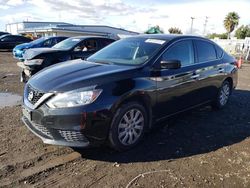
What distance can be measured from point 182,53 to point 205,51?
0.98 m

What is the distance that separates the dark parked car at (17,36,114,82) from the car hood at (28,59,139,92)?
3.66 m

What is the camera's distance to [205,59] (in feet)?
19.8

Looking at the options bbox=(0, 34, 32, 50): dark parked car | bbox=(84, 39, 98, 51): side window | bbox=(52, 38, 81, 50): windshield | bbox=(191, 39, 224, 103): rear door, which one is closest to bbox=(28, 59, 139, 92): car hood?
bbox=(191, 39, 224, 103): rear door

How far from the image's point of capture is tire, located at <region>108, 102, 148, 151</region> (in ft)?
13.6

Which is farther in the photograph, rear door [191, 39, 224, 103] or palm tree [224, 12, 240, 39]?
palm tree [224, 12, 240, 39]

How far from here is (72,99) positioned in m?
3.82

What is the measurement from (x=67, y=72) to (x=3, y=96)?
4361mm

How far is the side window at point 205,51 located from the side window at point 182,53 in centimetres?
29

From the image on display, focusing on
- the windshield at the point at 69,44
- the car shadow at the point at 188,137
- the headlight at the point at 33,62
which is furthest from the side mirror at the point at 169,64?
the windshield at the point at 69,44

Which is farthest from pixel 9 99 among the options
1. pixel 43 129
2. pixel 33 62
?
pixel 43 129

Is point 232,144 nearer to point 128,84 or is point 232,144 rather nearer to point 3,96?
point 128,84

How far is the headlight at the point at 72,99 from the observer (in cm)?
381

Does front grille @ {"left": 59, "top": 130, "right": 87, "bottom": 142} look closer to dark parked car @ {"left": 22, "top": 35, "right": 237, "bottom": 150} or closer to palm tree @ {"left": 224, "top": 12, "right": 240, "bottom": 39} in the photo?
dark parked car @ {"left": 22, "top": 35, "right": 237, "bottom": 150}

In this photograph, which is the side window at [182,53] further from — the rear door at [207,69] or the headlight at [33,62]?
the headlight at [33,62]
